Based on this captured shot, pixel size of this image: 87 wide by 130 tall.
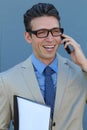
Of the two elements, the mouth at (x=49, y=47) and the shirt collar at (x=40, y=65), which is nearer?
the mouth at (x=49, y=47)

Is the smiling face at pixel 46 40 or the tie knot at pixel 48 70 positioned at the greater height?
the smiling face at pixel 46 40

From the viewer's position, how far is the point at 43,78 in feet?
8.57

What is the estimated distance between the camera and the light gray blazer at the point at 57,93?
2547 mm

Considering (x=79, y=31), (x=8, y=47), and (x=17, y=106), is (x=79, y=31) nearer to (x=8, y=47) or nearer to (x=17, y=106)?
(x=8, y=47)

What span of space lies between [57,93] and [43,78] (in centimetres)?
14

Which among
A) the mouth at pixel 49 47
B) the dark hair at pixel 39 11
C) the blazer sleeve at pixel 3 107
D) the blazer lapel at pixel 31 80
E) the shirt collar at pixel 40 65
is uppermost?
the dark hair at pixel 39 11

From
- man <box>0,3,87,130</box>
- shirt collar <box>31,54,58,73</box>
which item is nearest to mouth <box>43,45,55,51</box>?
man <box>0,3,87,130</box>

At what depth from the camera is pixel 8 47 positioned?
3.80 m

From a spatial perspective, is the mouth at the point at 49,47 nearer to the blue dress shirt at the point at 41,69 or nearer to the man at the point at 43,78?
the man at the point at 43,78

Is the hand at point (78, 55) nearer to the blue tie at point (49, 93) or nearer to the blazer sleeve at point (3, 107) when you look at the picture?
the blue tie at point (49, 93)

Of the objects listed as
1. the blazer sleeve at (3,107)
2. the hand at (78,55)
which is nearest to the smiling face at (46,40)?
the hand at (78,55)

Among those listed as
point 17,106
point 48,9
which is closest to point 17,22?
point 48,9

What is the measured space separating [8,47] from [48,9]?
1.30m

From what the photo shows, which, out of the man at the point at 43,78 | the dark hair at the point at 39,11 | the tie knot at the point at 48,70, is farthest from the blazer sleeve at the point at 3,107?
the dark hair at the point at 39,11
